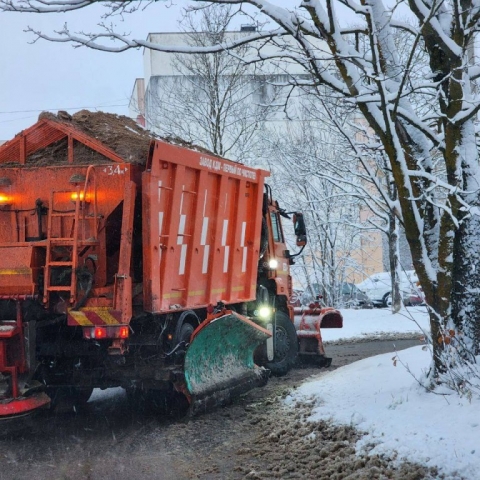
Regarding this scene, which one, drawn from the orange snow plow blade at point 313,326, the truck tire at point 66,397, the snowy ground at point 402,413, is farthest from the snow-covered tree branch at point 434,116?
the orange snow plow blade at point 313,326

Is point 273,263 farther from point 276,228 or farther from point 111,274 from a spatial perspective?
point 111,274

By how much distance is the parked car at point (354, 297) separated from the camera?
24984 millimetres

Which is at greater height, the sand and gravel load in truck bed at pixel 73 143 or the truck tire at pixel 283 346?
the sand and gravel load in truck bed at pixel 73 143

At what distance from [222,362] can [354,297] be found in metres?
18.1

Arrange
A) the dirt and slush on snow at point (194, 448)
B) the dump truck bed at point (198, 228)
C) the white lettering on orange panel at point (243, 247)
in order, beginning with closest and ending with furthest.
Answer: the dirt and slush on snow at point (194, 448) < the dump truck bed at point (198, 228) < the white lettering on orange panel at point (243, 247)

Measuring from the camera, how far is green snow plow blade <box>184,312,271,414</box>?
304 inches

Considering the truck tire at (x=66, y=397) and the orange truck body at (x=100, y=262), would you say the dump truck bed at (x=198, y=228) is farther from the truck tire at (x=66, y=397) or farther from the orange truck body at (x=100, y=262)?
the truck tire at (x=66, y=397)

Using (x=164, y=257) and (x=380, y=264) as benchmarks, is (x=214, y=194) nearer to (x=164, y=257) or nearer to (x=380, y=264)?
(x=164, y=257)

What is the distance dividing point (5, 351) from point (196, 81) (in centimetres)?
1249

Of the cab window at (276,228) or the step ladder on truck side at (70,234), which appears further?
the cab window at (276,228)

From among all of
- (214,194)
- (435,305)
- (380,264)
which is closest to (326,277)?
(380,264)

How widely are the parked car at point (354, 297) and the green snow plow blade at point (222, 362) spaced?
16.4 m

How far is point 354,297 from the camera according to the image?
2598 cm

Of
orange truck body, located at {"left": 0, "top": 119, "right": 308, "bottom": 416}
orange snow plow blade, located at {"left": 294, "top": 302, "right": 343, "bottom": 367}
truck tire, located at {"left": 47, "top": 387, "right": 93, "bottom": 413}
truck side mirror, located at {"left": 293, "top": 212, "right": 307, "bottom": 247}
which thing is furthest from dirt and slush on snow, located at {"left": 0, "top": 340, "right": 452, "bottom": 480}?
orange snow plow blade, located at {"left": 294, "top": 302, "right": 343, "bottom": 367}
